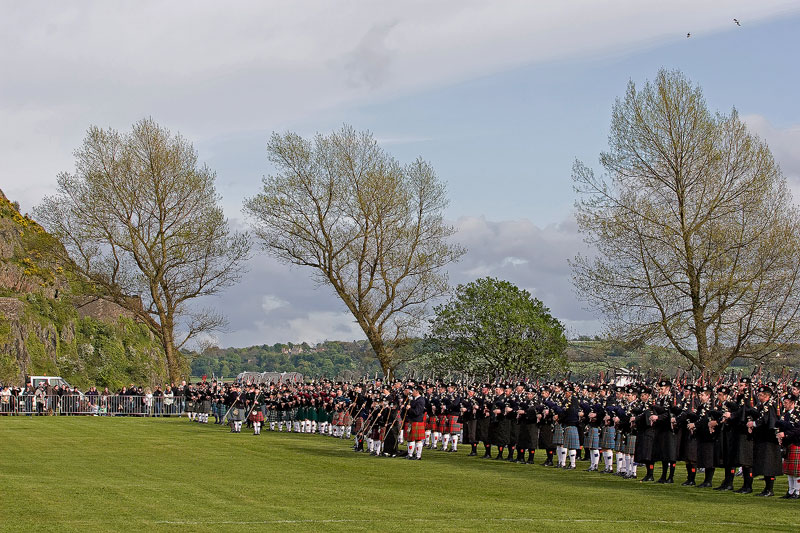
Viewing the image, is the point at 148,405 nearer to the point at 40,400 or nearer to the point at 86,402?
the point at 86,402

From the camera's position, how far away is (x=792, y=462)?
695 inches

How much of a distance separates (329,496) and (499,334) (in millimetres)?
26342

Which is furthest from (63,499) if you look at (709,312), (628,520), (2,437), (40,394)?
(40,394)

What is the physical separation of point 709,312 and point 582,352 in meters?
10.4

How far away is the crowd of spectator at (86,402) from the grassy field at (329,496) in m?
26.9

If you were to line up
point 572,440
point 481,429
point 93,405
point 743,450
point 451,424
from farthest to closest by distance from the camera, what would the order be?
point 93,405
point 451,424
point 481,429
point 572,440
point 743,450

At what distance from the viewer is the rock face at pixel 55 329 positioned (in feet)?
217

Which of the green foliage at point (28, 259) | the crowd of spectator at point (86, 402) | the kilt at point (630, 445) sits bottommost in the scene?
the crowd of spectator at point (86, 402)

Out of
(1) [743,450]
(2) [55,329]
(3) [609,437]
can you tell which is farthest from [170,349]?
(1) [743,450]

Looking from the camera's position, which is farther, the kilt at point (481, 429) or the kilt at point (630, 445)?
the kilt at point (481, 429)

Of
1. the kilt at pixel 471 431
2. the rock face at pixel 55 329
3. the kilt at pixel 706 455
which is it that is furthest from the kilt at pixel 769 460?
the rock face at pixel 55 329

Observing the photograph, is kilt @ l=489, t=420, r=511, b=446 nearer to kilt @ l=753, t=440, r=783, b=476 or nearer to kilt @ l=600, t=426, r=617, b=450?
kilt @ l=600, t=426, r=617, b=450

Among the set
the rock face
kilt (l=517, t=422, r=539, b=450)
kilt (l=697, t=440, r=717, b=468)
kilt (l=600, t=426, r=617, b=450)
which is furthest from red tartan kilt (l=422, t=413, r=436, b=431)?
the rock face

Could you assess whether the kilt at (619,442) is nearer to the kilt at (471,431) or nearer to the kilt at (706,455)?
the kilt at (706,455)
